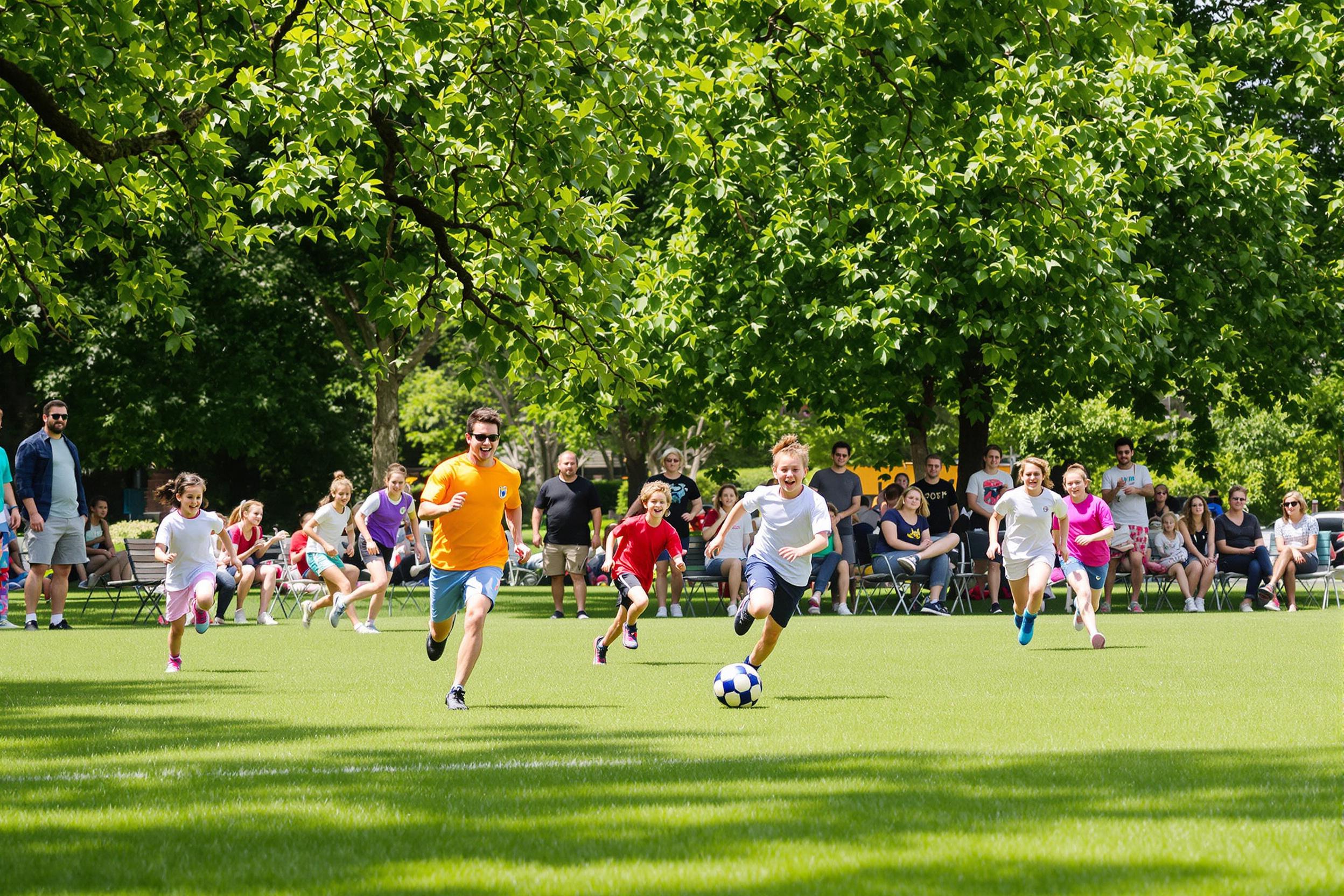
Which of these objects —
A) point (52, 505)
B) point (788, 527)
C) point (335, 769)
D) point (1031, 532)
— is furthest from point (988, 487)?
point (335, 769)

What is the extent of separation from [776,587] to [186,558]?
5316 millimetres

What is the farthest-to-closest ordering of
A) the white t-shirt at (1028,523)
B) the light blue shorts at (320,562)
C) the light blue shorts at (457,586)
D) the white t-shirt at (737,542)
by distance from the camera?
the white t-shirt at (737,542) < the light blue shorts at (320,562) < the white t-shirt at (1028,523) < the light blue shorts at (457,586)

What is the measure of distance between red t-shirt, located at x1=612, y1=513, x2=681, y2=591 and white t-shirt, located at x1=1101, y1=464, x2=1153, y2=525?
29.7 ft

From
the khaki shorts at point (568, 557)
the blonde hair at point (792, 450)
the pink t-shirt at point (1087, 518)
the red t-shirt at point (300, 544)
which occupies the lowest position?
the khaki shorts at point (568, 557)

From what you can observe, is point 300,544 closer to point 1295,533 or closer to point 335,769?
point 335,769

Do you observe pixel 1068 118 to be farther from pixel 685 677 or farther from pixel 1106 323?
pixel 685 677

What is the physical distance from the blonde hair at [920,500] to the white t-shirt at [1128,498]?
2.45 m

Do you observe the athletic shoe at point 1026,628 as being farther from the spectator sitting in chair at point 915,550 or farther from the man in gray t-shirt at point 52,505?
the man in gray t-shirt at point 52,505

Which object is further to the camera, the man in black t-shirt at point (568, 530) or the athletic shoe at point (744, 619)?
the man in black t-shirt at point (568, 530)

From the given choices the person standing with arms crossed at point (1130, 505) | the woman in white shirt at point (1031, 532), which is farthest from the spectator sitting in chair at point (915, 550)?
the woman in white shirt at point (1031, 532)

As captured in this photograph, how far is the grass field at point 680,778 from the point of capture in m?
5.13

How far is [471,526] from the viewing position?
10.7 meters

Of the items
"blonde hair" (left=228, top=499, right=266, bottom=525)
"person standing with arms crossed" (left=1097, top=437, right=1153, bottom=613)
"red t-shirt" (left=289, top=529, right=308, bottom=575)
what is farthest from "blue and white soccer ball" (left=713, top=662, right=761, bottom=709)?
"person standing with arms crossed" (left=1097, top=437, right=1153, bottom=613)

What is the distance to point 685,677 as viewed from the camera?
12430mm
